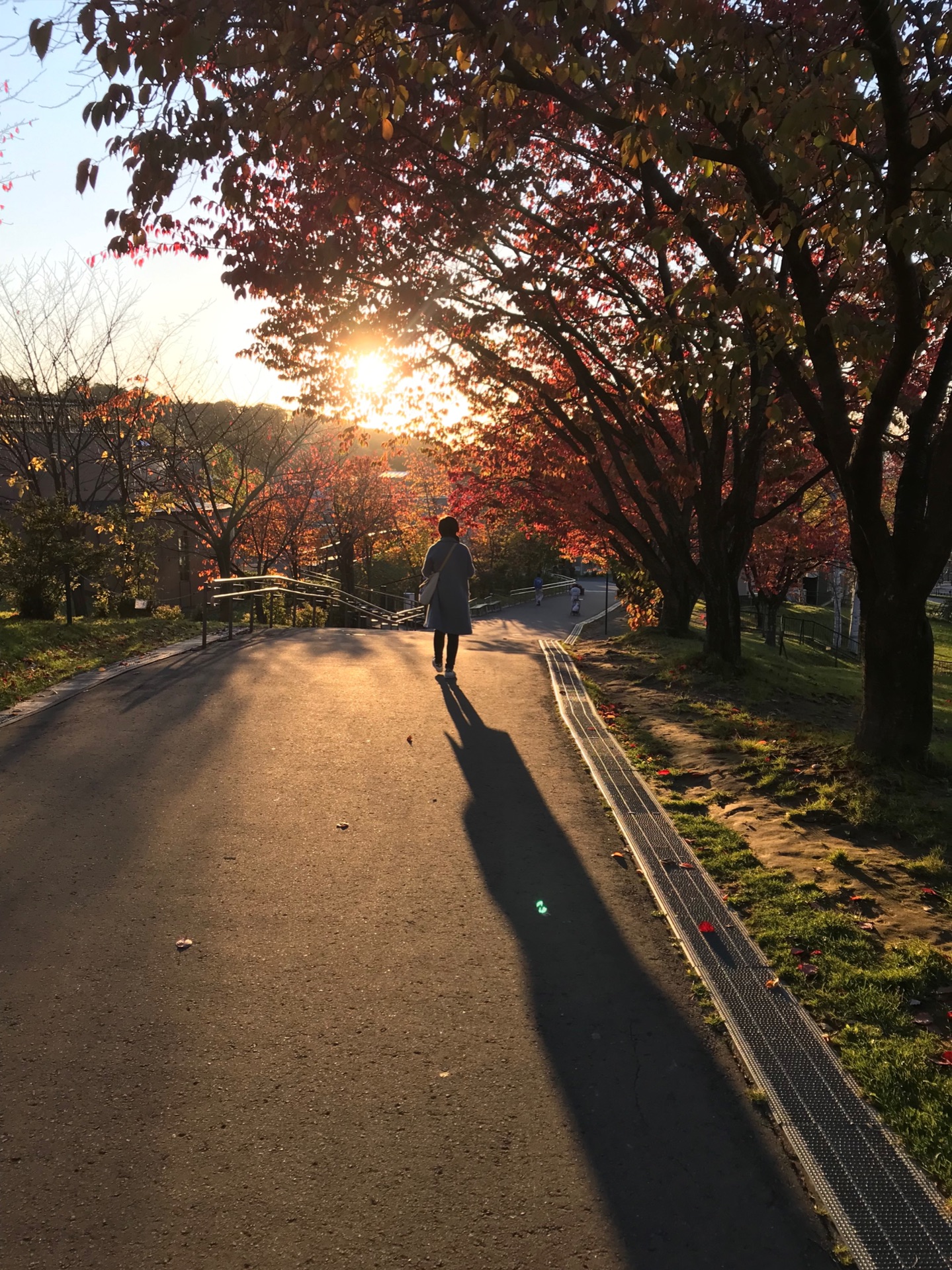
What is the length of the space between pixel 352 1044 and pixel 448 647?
27.0 feet

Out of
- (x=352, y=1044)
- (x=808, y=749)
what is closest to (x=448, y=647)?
(x=808, y=749)

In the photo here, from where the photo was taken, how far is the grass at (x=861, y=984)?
9.75 ft

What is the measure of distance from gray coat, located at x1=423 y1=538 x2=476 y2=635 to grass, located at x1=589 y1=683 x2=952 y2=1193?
19.2ft

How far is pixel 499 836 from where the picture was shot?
18.4 feet

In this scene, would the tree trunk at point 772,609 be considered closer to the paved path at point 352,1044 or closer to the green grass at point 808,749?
the green grass at point 808,749

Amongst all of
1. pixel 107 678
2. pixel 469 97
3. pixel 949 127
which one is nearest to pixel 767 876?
pixel 949 127

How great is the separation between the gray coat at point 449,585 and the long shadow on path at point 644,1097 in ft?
20.3

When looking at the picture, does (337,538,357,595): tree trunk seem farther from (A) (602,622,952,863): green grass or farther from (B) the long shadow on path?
(B) the long shadow on path

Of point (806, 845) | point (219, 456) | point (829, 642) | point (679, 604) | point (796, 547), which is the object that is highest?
point (219, 456)

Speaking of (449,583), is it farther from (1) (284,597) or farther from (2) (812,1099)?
(1) (284,597)

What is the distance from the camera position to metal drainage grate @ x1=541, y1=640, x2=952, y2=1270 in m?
2.46

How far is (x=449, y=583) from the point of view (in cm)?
1095

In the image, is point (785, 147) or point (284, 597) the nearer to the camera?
point (785, 147)

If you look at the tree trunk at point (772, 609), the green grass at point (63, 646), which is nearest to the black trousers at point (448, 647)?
the green grass at point (63, 646)
